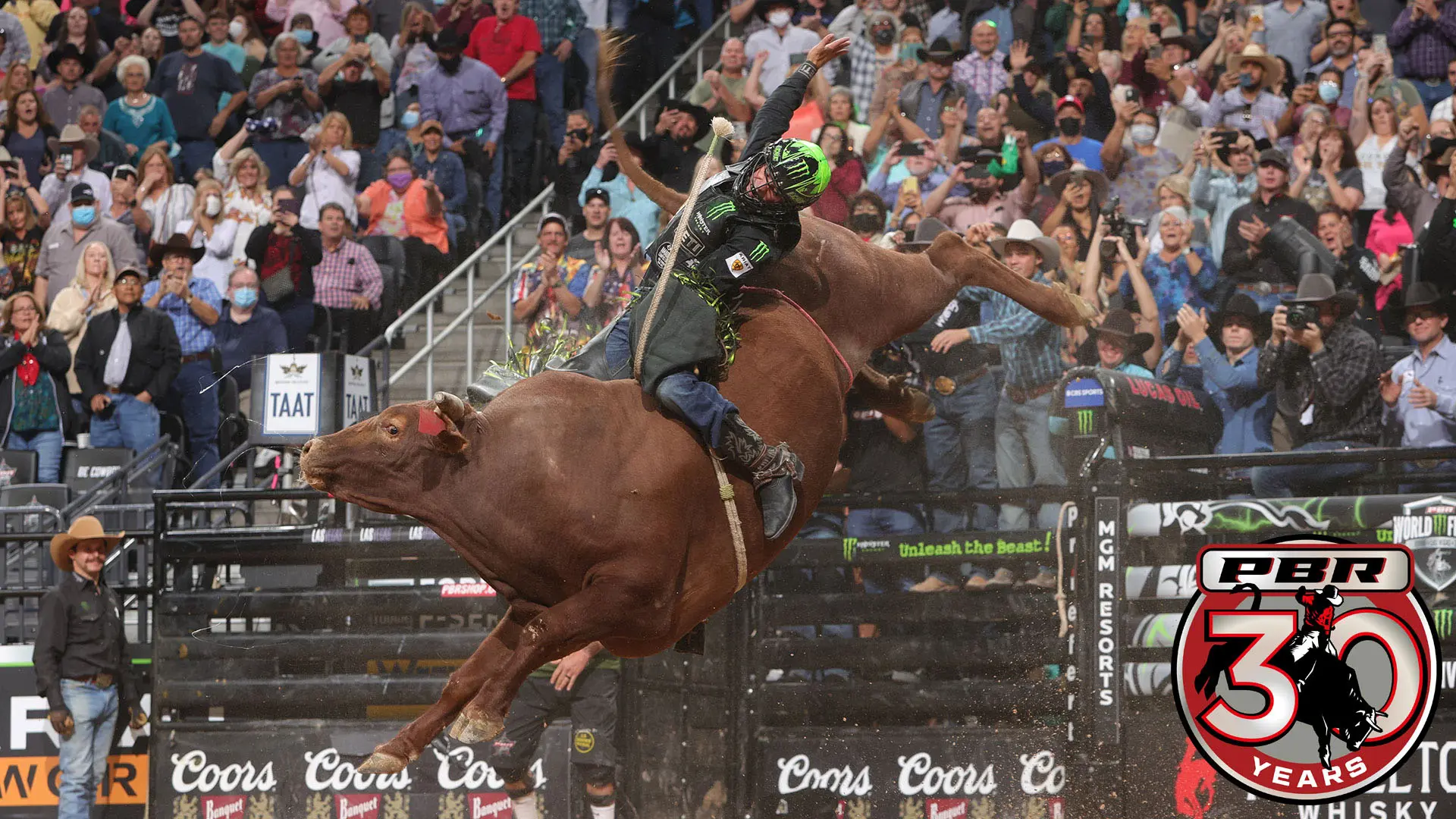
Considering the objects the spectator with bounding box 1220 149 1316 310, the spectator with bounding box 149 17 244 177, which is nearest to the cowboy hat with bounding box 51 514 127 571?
the spectator with bounding box 149 17 244 177

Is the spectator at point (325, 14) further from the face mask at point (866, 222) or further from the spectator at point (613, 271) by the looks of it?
the face mask at point (866, 222)

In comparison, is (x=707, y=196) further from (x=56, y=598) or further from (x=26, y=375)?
(x=26, y=375)

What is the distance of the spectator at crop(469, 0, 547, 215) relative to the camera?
12883 mm

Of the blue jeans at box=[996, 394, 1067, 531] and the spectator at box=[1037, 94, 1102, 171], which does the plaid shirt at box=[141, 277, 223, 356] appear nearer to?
the blue jeans at box=[996, 394, 1067, 531]

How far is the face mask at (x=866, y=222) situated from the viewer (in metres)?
9.23

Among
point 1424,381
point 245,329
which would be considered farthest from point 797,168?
point 245,329

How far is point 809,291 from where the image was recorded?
20.2ft

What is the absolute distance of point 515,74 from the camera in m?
12.9

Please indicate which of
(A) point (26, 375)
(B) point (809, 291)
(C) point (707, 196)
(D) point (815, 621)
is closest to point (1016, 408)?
(D) point (815, 621)

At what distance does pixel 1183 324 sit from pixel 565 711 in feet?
12.5

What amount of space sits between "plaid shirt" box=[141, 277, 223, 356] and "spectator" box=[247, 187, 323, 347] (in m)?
0.37

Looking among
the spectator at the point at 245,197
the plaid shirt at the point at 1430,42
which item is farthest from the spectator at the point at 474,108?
the plaid shirt at the point at 1430,42

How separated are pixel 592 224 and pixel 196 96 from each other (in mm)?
5430

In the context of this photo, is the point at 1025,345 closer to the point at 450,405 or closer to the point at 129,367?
the point at 450,405
